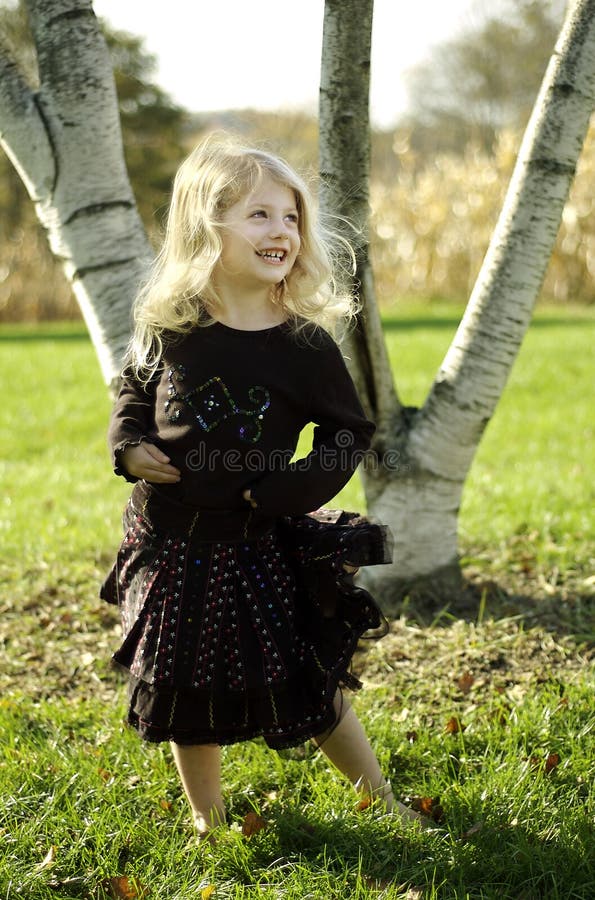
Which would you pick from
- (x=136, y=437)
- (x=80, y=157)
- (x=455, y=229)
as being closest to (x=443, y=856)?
(x=136, y=437)

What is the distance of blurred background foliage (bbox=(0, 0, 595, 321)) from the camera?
40.1 ft

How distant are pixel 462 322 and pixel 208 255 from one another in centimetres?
124

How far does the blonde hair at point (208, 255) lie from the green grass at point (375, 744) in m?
1.20

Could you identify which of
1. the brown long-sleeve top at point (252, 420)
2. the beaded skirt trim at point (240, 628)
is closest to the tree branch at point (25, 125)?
the brown long-sleeve top at point (252, 420)

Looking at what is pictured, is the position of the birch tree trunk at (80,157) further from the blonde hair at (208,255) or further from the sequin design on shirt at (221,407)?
the sequin design on shirt at (221,407)

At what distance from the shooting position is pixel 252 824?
89.5 inches

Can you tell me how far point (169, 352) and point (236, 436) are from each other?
278 millimetres

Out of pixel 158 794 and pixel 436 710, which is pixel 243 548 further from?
pixel 436 710

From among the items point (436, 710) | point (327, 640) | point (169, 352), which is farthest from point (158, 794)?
point (169, 352)

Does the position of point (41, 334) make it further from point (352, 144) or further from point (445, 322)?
point (352, 144)

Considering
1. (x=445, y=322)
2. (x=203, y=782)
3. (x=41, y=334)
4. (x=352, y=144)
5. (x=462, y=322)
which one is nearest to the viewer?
(x=203, y=782)

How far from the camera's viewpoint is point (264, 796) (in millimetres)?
2439

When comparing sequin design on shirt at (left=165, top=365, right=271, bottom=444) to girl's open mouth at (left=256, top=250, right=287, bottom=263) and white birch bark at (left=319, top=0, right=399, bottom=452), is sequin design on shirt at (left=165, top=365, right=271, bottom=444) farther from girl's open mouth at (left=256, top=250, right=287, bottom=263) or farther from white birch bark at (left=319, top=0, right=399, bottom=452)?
white birch bark at (left=319, top=0, right=399, bottom=452)

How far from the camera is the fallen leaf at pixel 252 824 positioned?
2240 mm
